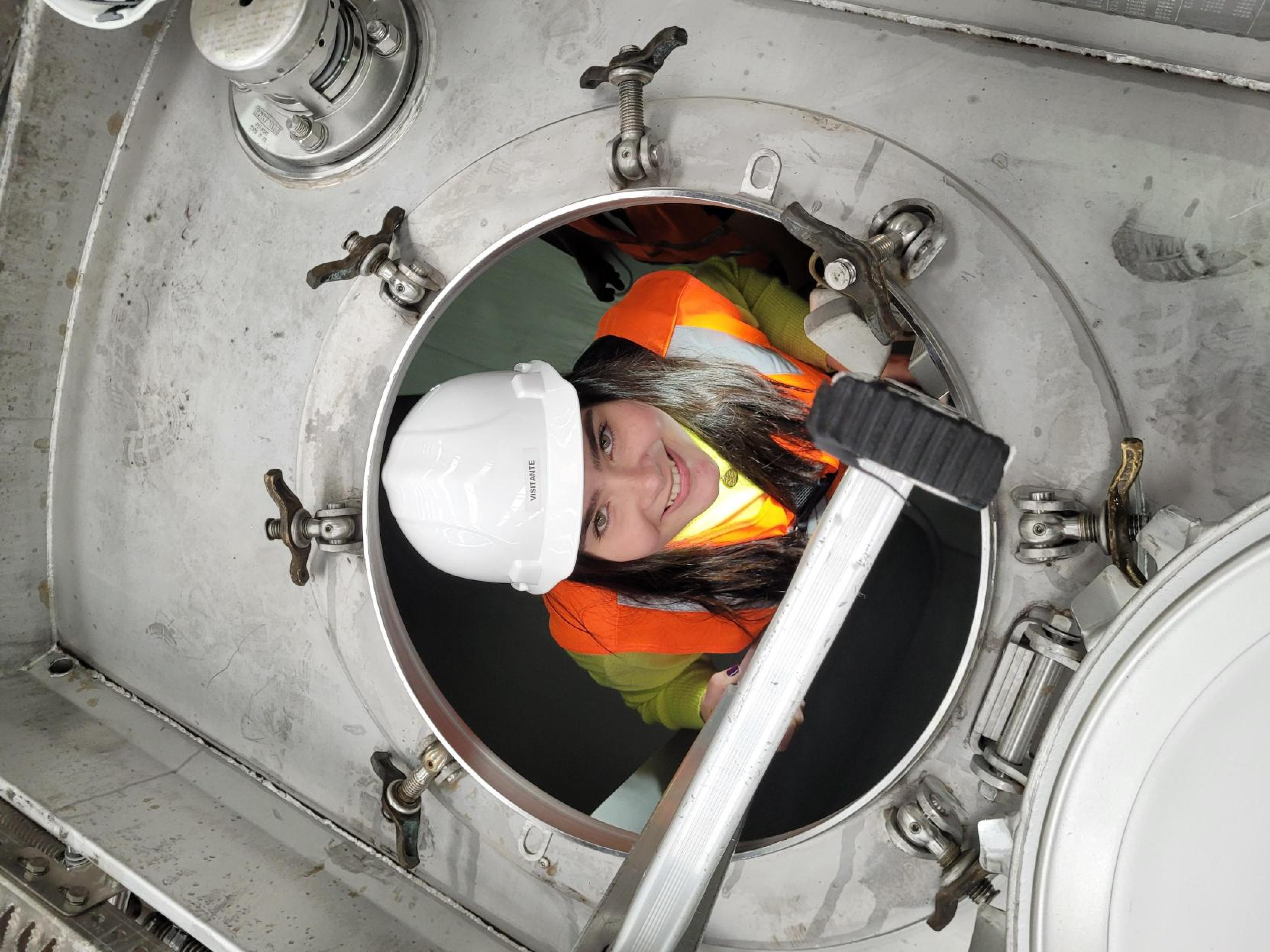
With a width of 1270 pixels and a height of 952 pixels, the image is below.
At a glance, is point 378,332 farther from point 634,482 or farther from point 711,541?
point 711,541

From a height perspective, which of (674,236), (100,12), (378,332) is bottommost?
(378,332)

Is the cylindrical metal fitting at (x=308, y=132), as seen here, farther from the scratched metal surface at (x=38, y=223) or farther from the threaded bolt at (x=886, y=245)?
the threaded bolt at (x=886, y=245)

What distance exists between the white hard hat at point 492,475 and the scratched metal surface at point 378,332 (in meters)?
0.13

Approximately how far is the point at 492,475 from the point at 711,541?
496mm

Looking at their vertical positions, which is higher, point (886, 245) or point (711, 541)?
point (886, 245)

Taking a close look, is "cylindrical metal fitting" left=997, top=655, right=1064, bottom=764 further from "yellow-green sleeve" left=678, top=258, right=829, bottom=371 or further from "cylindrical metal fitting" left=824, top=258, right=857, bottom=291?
"yellow-green sleeve" left=678, top=258, right=829, bottom=371

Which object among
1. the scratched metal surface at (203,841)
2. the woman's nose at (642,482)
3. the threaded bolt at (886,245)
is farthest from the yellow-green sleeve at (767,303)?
the scratched metal surface at (203,841)

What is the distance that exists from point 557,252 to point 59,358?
1021mm

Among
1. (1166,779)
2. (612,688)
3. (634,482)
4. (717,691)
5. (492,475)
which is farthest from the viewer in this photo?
(612,688)

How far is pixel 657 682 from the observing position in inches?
61.9

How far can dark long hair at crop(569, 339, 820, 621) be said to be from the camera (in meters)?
1.38

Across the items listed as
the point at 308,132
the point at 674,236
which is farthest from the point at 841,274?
the point at 674,236

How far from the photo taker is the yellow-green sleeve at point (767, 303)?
153 cm

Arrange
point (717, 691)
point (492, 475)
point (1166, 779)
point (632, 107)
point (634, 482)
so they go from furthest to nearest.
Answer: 1. point (717, 691)
2. point (634, 482)
3. point (492, 475)
4. point (632, 107)
5. point (1166, 779)
